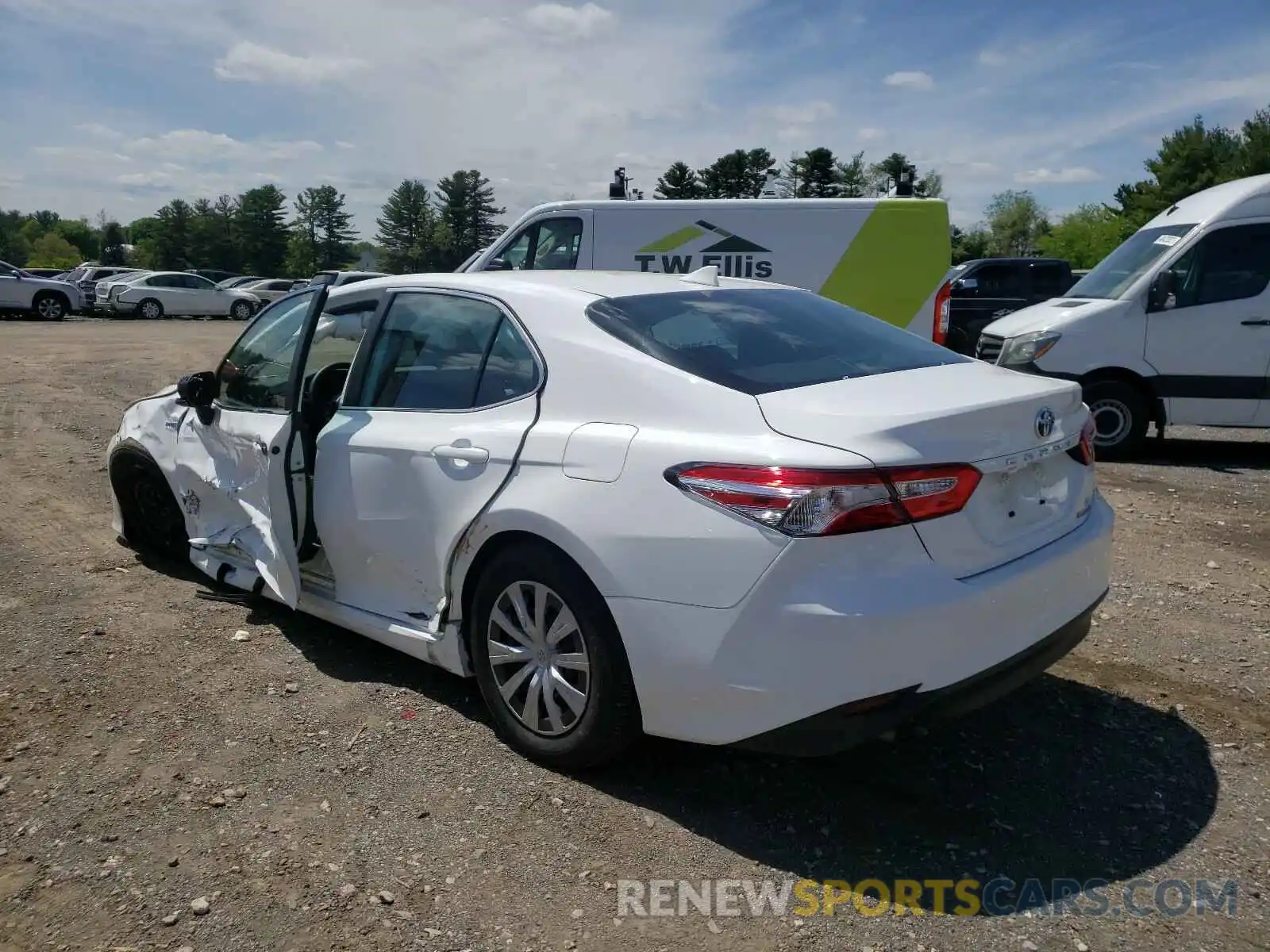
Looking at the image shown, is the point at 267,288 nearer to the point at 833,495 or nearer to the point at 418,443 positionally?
the point at 418,443

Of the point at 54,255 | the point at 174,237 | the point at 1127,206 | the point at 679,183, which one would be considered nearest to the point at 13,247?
the point at 54,255

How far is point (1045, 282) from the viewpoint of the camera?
19125 millimetres

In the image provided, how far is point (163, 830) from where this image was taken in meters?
3.03

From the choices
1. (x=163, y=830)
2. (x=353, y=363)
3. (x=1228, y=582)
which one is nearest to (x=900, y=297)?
(x=1228, y=582)

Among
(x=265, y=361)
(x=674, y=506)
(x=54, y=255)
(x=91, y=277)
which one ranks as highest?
(x=54, y=255)

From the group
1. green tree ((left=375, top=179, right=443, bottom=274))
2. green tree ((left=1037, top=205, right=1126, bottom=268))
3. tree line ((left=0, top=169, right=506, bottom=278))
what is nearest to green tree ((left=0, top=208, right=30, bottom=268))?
tree line ((left=0, top=169, right=506, bottom=278))

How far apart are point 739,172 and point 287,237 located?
148ft

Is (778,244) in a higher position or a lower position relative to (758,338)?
higher

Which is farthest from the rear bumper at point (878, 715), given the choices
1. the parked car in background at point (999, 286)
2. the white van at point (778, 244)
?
the parked car in background at point (999, 286)

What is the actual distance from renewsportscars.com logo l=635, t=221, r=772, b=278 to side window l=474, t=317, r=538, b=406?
8.28 metres

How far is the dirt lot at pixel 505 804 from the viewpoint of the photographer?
8.51ft

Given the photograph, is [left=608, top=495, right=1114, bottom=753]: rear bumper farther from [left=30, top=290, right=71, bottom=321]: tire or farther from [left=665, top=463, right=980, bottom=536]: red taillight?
[left=30, top=290, right=71, bottom=321]: tire

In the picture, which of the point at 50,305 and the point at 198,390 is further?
the point at 50,305

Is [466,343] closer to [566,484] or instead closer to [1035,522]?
[566,484]
